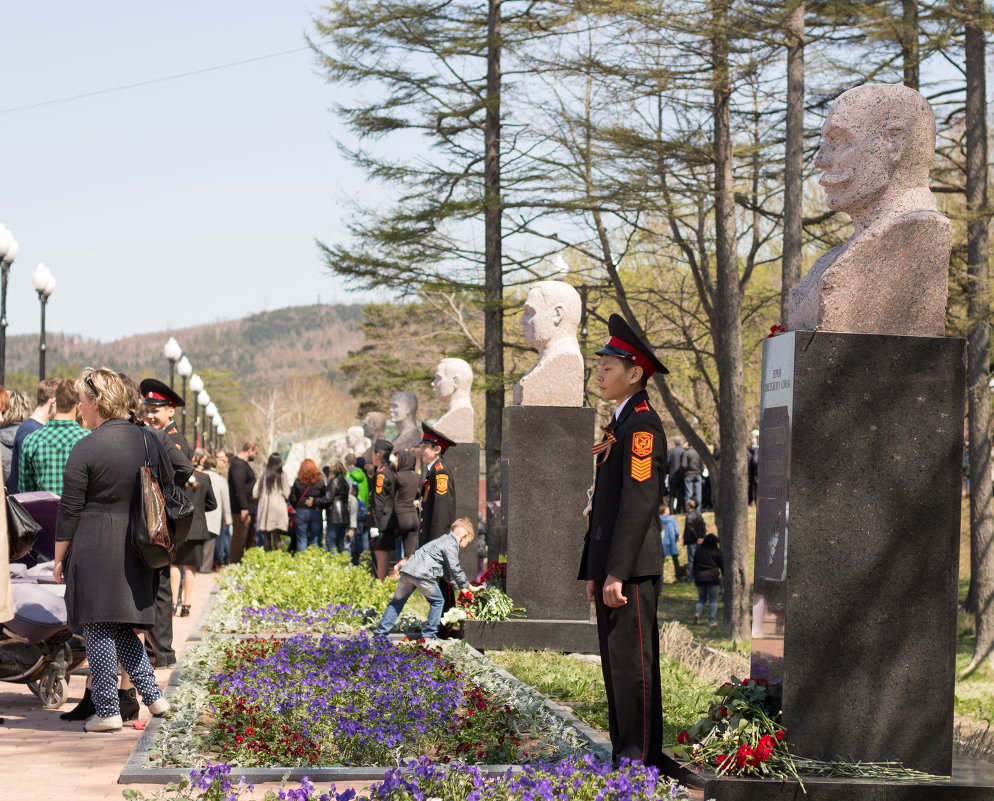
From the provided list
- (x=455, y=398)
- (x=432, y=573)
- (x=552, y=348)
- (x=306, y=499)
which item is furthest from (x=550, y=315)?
(x=306, y=499)

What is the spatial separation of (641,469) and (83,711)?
4.15 meters

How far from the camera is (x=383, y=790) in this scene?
4.68 meters

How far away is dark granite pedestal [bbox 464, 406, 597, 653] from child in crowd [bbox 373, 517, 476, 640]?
0.50 meters

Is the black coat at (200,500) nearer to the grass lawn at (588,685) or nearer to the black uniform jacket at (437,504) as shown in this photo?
the black uniform jacket at (437,504)

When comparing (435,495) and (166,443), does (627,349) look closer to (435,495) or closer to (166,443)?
(166,443)

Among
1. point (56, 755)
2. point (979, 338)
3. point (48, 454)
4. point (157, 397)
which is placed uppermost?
point (979, 338)

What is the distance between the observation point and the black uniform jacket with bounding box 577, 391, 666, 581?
218 inches

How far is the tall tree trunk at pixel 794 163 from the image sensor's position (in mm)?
17484

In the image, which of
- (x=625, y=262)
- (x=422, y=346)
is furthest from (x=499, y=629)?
(x=422, y=346)

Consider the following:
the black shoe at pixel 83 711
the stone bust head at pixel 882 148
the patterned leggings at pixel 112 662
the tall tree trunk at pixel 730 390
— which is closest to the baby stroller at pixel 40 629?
the black shoe at pixel 83 711

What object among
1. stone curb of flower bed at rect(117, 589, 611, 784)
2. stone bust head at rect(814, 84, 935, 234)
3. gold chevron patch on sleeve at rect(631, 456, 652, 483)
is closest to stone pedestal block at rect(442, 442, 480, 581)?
stone curb of flower bed at rect(117, 589, 611, 784)

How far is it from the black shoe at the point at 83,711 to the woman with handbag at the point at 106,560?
0.50 meters

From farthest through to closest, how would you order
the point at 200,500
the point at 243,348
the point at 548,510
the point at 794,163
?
the point at 243,348 < the point at 794,163 < the point at 200,500 < the point at 548,510

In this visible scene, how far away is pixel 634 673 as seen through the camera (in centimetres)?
561
